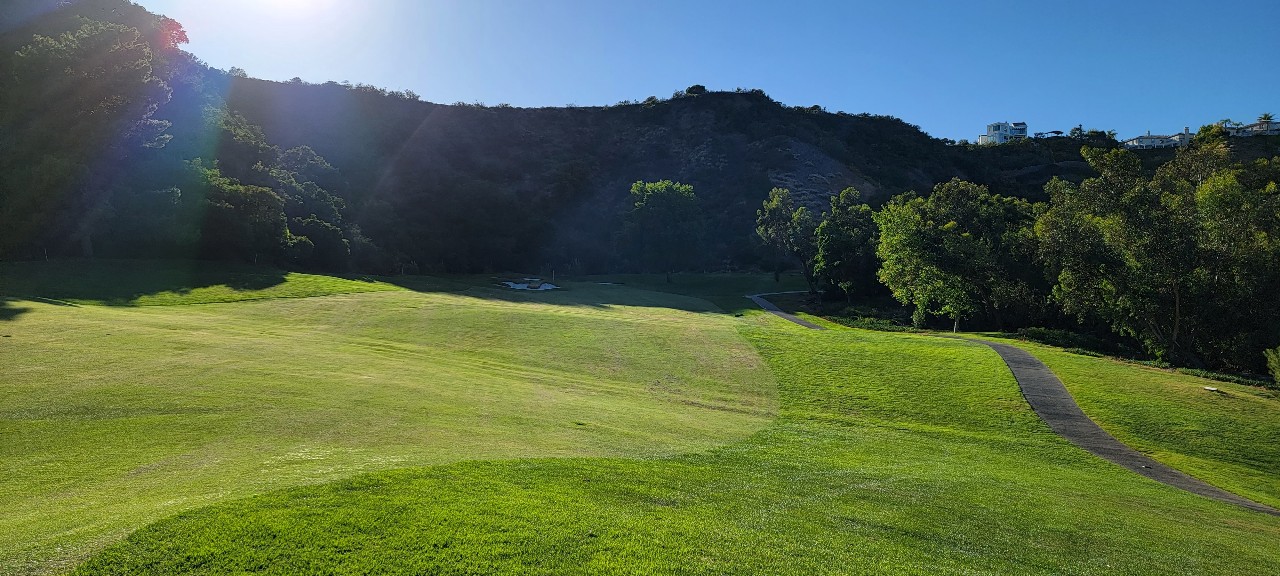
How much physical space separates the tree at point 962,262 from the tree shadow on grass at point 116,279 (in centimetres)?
4883

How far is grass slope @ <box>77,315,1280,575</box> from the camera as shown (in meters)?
6.84

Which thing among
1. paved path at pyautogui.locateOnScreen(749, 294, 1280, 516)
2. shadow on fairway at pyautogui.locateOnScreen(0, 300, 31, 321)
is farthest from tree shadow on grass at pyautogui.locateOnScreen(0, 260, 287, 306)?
paved path at pyautogui.locateOnScreen(749, 294, 1280, 516)

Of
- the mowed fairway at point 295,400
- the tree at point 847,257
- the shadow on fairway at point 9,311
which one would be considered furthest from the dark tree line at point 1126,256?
the shadow on fairway at point 9,311

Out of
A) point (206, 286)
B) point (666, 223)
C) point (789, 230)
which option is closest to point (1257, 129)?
point (789, 230)

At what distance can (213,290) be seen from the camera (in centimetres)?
3928

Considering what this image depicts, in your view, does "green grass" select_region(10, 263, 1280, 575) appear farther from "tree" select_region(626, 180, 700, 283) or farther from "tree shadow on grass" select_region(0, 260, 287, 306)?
"tree" select_region(626, 180, 700, 283)

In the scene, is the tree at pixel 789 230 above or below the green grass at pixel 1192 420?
above

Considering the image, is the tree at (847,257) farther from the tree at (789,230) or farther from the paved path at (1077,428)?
the paved path at (1077,428)

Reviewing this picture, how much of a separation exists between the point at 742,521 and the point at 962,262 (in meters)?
41.1

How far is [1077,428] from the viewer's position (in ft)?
70.3

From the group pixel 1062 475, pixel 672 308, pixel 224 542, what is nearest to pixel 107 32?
pixel 672 308

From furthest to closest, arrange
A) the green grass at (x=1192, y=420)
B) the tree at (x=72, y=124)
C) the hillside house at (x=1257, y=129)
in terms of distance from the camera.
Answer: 1. the hillside house at (x=1257, y=129)
2. the tree at (x=72, y=124)
3. the green grass at (x=1192, y=420)

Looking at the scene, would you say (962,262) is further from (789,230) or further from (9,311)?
(9,311)

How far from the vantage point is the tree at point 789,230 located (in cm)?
7144
